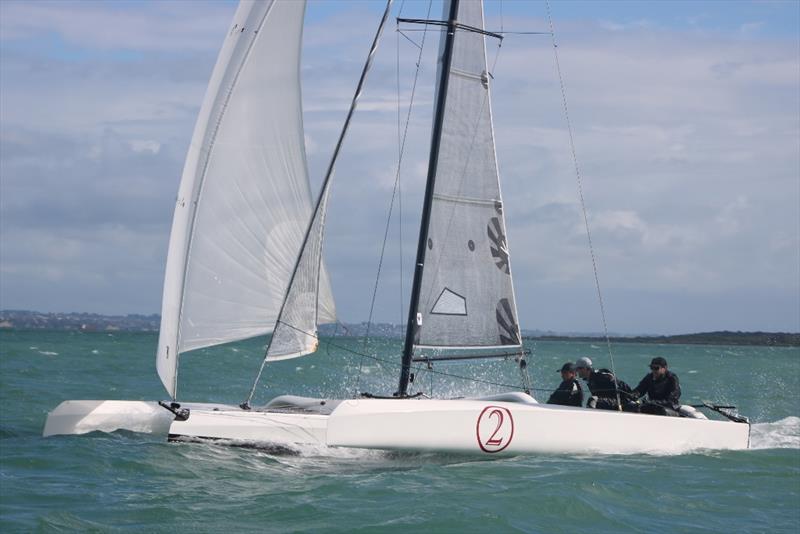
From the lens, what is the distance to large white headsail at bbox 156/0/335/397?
1161 cm

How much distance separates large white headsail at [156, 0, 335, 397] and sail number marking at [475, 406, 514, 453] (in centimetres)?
202

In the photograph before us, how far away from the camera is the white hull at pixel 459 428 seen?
11.0 metres

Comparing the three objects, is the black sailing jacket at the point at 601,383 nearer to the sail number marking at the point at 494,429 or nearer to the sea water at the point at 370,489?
the sea water at the point at 370,489

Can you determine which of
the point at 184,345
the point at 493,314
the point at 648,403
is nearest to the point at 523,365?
the point at 493,314

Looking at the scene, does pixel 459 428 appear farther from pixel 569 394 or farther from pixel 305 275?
pixel 305 275

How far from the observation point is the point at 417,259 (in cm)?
1257

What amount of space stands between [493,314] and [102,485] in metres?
5.04

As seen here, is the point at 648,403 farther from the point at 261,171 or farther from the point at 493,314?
the point at 261,171

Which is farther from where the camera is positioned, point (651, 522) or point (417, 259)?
point (417, 259)

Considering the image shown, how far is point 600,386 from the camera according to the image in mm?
12781

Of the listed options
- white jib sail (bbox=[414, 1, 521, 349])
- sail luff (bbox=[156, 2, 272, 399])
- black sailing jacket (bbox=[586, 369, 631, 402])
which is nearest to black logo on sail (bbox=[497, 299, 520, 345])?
white jib sail (bbox=[414, 1, 521, 349])

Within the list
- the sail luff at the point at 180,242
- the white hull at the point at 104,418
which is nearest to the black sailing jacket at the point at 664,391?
the sail luff at the point at 180,242

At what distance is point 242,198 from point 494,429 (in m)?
3.52

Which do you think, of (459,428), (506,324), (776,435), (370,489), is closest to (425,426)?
(459,428)
